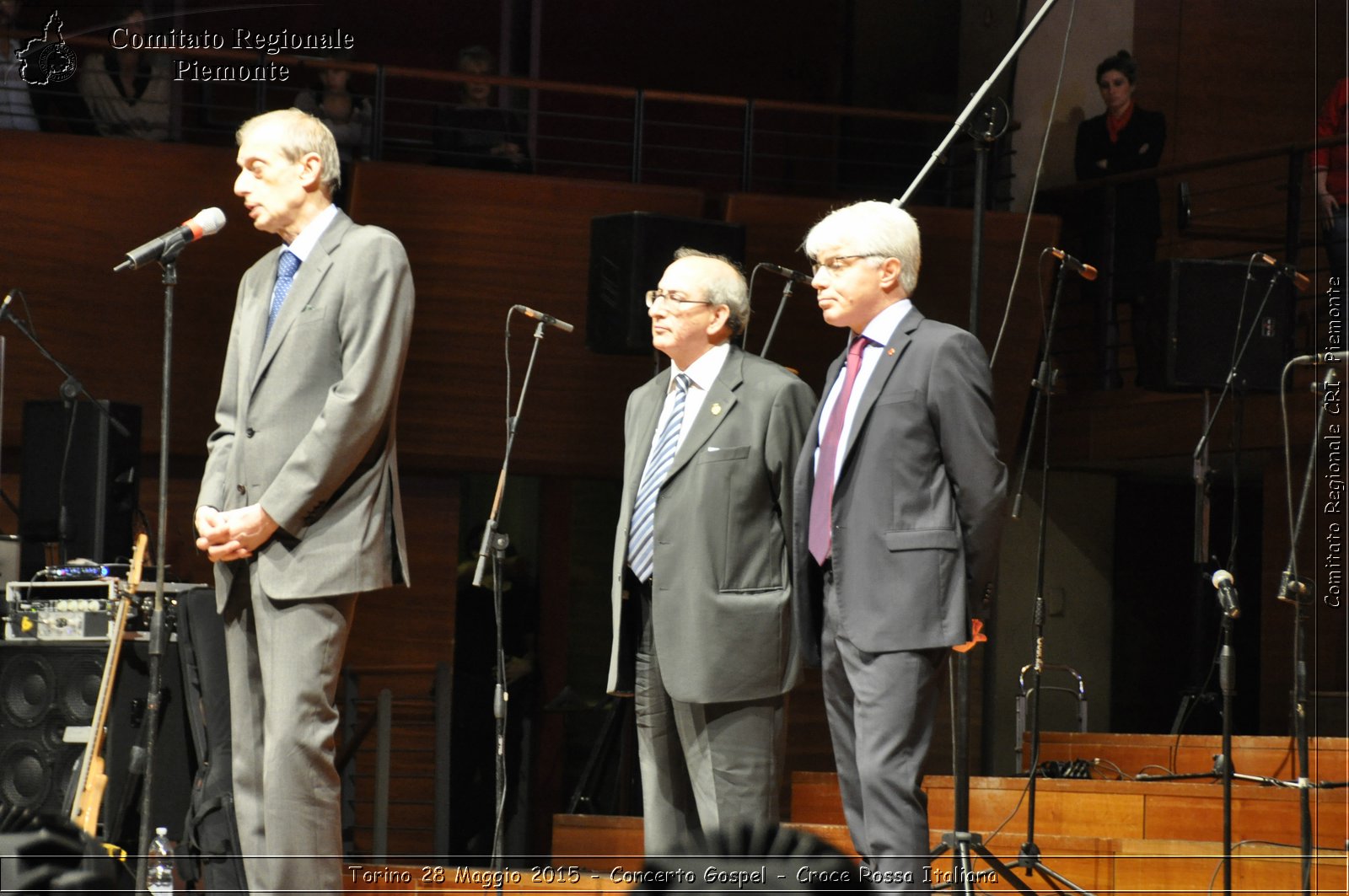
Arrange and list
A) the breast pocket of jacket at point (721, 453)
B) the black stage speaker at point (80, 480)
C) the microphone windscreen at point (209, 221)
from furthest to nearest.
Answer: the black stage speaker at point (80, 480), the microphone windscreen at point (209, 221), the breast pocket of jacket at point (721, 453)

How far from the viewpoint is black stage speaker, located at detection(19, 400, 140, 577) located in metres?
5.20

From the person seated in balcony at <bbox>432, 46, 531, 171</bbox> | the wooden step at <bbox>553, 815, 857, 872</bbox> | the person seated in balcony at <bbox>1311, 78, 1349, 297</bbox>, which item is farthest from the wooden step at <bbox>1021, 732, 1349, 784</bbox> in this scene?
the person seated in balcony at <bbox>432, 46, 531, 171</bbox>

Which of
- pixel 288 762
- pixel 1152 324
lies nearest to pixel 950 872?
pixel 288 762

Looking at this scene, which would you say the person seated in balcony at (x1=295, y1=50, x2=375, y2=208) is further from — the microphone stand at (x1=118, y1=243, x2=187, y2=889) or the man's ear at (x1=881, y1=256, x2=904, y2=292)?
the man's ear at (x1=881, y1=256, x2=904, y2=292)

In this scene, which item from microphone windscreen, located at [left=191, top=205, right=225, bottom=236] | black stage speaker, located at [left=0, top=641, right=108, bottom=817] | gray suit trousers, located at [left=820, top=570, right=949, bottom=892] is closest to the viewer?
gray suit trousers, located at [left=820, top=570, right=949, bottom=892]

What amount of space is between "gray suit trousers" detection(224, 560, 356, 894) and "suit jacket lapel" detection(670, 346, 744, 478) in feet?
2.73

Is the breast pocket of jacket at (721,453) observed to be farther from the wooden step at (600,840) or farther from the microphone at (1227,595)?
the wooden step at (600,840)

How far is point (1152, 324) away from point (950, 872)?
2.71 metres

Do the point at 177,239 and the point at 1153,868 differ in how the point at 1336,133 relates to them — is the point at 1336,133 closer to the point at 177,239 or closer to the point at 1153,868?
the point at 1153,868

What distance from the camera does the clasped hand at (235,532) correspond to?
3020 millimetres

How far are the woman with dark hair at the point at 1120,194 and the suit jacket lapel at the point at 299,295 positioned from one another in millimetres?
4706

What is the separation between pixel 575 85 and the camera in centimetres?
672

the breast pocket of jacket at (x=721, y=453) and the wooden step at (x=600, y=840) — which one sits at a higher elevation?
the breast pocket of jacket at (x=721, y=453)

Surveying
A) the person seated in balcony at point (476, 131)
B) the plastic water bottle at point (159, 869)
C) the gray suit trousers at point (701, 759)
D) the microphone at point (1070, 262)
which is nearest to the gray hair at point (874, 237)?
the gray suit trousers at point (701, 759)
